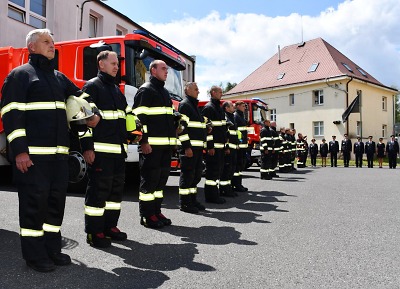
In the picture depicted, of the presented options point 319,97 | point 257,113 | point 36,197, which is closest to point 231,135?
point 36,197

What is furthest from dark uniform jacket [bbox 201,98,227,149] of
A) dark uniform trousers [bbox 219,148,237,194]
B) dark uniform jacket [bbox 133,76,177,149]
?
dark uniform jacket [bbox 133,76,177,149]

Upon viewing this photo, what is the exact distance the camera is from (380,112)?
37.2m

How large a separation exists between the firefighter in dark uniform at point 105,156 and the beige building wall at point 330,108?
101ft

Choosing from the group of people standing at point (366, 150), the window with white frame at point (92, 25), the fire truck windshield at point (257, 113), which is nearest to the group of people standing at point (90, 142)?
the fire truck windshield at point (257, 113)

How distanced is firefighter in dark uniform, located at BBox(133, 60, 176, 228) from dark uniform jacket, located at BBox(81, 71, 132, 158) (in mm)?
653

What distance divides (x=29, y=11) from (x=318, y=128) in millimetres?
26360

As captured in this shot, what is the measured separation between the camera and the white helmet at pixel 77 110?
3.66 m

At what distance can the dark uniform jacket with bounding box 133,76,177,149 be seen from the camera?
5098mm

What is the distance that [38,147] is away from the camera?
11.1 feet

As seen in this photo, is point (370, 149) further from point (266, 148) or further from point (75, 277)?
point (75, 277)

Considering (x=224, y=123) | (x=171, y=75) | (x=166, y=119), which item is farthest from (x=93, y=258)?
(x=171, y=75)

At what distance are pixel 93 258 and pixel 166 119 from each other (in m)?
2.10

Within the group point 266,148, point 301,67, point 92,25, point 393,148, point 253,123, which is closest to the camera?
point 266,148

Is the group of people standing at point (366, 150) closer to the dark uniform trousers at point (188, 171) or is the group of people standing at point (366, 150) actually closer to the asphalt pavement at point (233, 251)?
the asphalt pavement at point (233, 251)
